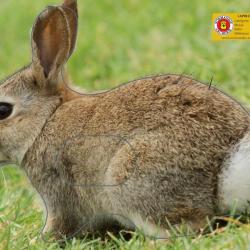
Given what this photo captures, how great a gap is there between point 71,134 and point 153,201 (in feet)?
2.84

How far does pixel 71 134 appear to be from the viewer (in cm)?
604

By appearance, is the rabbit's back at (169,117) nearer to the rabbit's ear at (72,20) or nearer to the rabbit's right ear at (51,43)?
the rabbit's right ear at (51,43)

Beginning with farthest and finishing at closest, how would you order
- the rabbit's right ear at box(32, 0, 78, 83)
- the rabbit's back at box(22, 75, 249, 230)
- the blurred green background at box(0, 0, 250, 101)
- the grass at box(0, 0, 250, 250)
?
the blurred green background at box(0, 0, 250, 101)
the rabbit's right ear at box(32, 0, 78, 83)
the grass at box(0, 0, 250, 250)
the rabbit's back at box(22, 75, 249, 230)

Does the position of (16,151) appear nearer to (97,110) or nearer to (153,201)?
(97,110)

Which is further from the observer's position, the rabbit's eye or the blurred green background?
the blurred green background

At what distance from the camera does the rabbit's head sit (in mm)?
6176

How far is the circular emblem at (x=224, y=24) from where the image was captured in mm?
6383

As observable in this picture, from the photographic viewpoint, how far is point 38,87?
6309mm

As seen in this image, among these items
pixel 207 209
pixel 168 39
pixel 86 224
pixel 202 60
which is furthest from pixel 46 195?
pixel 168 39

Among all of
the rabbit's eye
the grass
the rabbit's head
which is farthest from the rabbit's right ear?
the grass

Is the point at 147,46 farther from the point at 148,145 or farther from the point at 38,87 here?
the point at 148,145

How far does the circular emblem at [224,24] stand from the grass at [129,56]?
1067 mm

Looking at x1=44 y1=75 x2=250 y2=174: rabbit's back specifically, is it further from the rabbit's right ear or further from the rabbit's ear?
the rabbit's ear

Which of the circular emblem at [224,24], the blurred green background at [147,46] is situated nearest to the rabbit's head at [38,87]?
the circular emblem at [224,24]
